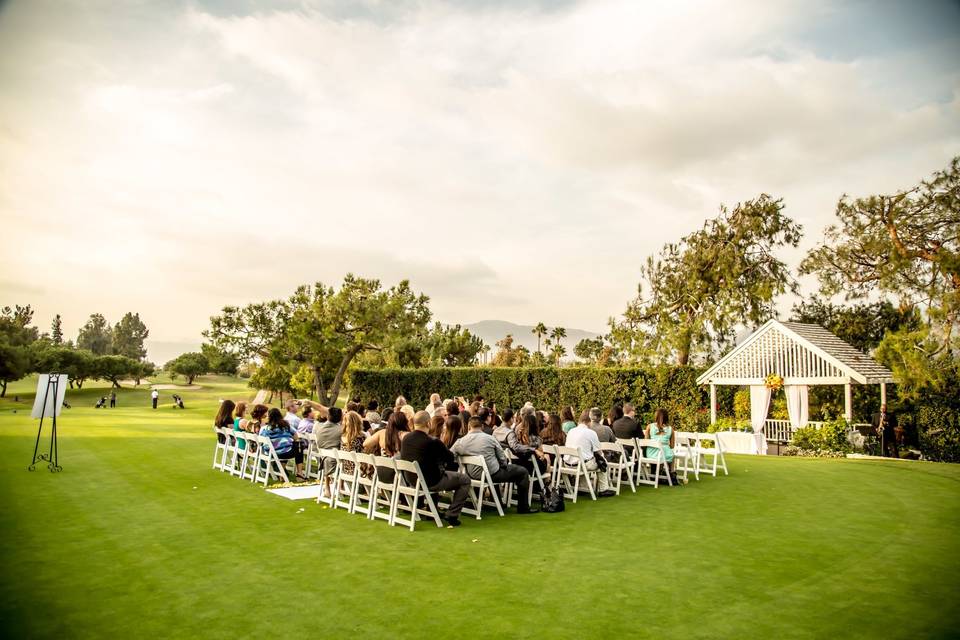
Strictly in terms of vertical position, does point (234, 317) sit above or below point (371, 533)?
above

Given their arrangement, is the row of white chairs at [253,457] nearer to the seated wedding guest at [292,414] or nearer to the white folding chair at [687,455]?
the seated wedding guest at [292,414]

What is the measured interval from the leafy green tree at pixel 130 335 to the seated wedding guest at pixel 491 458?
129 meters

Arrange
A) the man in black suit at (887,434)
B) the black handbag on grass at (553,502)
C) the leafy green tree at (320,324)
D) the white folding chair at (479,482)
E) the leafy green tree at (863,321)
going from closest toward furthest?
1. the white folding chair at (479,482)
2. the black handbag on grass at (553,502)
3. the man in black suit at (887,434)
4. the leafy green tree at (863,321)
5. the leafy green tree at (320,324)

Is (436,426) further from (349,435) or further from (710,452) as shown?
(710,452)

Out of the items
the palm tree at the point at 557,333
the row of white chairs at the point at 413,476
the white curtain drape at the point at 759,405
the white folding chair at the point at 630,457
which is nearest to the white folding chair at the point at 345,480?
the row of white chairs at the point at 413,476

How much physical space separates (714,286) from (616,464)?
23527 mm

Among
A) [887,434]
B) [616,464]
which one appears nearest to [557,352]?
[887,434]

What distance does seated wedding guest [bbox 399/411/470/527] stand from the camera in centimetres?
759

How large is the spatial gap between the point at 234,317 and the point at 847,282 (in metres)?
27.8

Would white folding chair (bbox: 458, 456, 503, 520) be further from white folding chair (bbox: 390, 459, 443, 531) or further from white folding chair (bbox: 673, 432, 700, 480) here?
white folding chair (bbox: 673, 432, 700, 480)

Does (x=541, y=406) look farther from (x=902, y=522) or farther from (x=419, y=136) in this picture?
(x=902, y=522)

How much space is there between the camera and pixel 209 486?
10.3 m

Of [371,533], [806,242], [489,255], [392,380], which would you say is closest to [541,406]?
[489,255]

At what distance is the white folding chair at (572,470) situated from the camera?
9.13m
